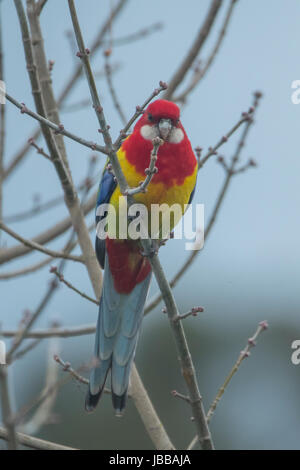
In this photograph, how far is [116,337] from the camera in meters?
3.92

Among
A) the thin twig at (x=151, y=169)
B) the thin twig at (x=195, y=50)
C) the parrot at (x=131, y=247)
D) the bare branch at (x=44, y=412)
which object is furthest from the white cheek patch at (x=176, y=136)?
the bare branch at (x=44, y=412)

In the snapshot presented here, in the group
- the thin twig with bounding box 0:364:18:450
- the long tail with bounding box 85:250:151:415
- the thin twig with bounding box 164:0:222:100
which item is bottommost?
the thin twig with bounding box 0:364:18:450

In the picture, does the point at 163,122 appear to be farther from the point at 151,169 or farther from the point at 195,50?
the point at 151,169

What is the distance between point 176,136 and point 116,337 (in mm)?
1165

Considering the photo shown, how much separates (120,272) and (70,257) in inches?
17.4

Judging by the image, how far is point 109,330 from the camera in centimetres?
394

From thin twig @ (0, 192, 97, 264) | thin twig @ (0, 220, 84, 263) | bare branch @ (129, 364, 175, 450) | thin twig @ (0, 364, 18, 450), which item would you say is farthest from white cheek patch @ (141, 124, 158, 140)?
thin twig @ (0, 364, 18, 450)

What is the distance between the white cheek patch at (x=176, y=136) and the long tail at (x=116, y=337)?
82cm

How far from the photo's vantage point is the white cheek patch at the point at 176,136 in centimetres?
390

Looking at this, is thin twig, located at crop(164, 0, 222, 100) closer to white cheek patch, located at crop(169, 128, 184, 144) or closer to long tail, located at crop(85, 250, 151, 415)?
white cheek patch, located at crop(169, 128, 184, 144)

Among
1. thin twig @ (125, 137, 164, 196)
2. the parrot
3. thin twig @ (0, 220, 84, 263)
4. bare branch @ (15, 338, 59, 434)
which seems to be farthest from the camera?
the parrot

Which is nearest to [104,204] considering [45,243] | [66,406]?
[45,243]

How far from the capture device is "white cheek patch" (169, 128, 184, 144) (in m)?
3.90

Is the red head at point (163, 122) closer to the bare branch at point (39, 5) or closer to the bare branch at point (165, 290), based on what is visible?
the bare branch at point (39, 5)
